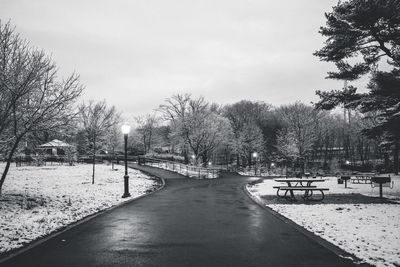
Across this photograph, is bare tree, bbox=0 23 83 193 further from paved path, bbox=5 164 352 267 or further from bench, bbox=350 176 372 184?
bench, bbox=350 176 372 184

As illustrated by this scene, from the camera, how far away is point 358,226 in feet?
26.4

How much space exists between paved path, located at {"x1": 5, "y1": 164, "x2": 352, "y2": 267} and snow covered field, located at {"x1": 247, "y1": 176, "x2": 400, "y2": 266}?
0.62m

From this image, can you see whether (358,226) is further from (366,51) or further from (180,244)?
(366,51)

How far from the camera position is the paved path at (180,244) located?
5453 mm

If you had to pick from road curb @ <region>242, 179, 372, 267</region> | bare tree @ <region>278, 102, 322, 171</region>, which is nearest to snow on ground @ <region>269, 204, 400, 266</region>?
road curb @ <region>242, 179, 372, 267</region>

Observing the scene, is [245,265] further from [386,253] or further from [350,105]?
[350,105]

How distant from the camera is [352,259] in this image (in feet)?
18.0

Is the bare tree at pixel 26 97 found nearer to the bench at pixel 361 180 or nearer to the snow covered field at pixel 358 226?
Answer: the snow covered field at pixel 358 226

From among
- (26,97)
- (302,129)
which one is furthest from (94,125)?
(302,129)

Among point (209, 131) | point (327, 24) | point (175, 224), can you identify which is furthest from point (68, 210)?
point (209, 131)

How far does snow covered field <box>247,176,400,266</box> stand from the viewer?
583 cm

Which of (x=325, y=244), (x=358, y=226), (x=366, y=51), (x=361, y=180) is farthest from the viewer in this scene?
(x=361, y=180)

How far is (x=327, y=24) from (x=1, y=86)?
51.2ft

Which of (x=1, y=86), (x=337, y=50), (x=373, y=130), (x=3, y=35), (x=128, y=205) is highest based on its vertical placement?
(x=337, y=50)
